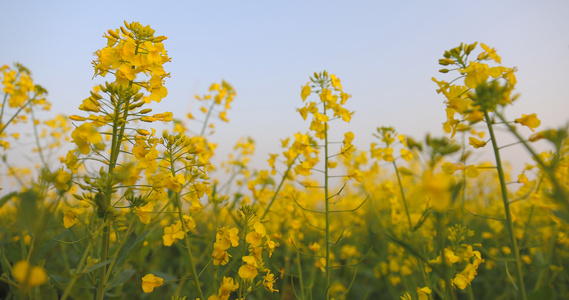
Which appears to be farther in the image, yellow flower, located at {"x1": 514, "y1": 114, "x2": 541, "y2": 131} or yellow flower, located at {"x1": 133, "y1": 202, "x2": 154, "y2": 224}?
yellow flower, located at {"x1": 514, "y1": 114, "x2": 541, "y2": 131}

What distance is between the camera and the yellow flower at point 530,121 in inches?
65.5

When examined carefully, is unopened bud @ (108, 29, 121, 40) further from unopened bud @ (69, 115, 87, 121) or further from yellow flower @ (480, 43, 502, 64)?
yellow flower @ (480, 43, 502, 64)

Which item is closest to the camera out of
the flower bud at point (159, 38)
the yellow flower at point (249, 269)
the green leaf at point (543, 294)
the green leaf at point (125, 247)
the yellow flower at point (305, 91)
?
the green leaf at point (543, 294)

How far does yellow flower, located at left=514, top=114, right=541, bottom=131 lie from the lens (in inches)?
65.5

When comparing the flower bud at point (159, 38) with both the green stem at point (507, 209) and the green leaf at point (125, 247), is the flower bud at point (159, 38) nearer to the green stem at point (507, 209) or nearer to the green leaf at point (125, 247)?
the green leaf at point (125, 247)

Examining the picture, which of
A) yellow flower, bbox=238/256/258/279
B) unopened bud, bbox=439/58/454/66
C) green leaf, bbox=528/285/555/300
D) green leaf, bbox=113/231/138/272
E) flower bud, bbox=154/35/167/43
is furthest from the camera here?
unopened bud, bbox=439/58/454/66

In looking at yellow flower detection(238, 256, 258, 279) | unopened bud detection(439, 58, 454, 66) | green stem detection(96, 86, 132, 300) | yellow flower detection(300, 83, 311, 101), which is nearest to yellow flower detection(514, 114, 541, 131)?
unopened bud detection(439, 58, 454, 66)

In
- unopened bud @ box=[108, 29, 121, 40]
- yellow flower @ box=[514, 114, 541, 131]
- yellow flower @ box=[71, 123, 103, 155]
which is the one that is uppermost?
unopened bud @ box=[108, 29, 121, 40]

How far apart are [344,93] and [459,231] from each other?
1147 millimetres

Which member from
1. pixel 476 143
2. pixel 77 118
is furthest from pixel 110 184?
pixel 476 143

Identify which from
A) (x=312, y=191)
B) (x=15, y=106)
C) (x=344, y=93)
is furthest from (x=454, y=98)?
(x=312, y=191)

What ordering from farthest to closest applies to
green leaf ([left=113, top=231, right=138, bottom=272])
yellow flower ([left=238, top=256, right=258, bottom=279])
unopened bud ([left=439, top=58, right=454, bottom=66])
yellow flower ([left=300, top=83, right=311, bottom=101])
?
1. yellow flower ([left=300, top=83, right=311, bottom=101])
2. unopened bud ([left=439, top=58, right=454, bottom=66])
3. yellow flower ([left=238, top=256, right=258, bottom=279])
4. green leaf ([left=113, top=231, right=138, bottom=272])

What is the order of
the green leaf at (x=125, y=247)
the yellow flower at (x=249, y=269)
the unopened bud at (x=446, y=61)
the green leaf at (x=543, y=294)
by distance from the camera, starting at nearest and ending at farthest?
1. the green leaf at (x=543, y=294)
2. the green leaf at (x=125, y=247)
3. the yellow flower at (x=249, y=269)
4. the unopened bud at (x=446, y=61)

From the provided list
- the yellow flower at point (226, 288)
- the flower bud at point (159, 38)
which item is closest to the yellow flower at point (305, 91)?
the flower bud at point (159, 38)
